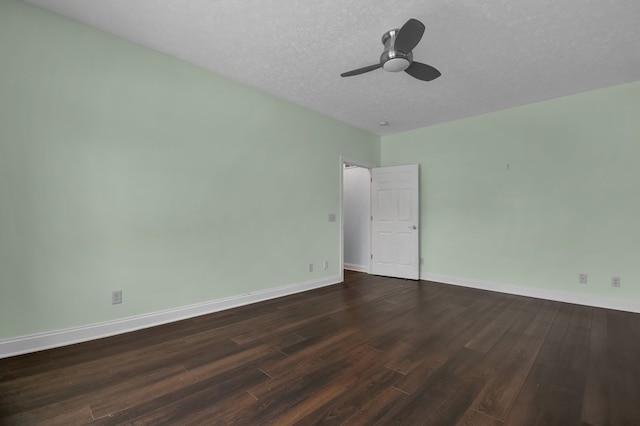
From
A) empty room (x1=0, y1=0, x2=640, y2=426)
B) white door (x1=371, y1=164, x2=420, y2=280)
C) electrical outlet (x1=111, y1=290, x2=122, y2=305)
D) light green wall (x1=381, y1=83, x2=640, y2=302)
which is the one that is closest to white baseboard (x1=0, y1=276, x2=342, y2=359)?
empty room (x1=0, y1=0, x2=640, y2=426)

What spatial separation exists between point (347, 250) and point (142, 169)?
4.43 metres

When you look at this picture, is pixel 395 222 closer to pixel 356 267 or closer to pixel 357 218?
pixel 357 218

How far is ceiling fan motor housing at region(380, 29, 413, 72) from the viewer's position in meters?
2.32

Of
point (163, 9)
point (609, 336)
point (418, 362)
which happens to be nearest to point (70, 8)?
point (163, 9)

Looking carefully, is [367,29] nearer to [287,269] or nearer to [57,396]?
[287,269]

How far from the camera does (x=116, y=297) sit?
261 cm

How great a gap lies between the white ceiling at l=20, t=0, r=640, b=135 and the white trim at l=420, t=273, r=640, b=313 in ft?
8.90

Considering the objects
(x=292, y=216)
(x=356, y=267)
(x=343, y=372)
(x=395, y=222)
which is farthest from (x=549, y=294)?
(x=292, y=216)

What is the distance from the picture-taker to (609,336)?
105 inches

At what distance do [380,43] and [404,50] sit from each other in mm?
485

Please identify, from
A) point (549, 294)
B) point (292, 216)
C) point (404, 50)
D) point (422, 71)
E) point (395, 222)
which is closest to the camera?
point (404, 50)

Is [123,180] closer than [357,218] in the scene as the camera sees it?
Yes

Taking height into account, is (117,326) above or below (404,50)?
below

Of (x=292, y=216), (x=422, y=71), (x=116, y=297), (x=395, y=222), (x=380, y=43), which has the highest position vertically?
(x=380, y=43)
